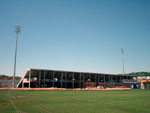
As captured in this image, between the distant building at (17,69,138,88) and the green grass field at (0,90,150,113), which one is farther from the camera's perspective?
the distant building at (17,69,138,88)

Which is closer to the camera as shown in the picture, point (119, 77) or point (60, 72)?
point (60, 72)

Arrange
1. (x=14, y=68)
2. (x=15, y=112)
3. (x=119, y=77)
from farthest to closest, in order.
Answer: (x=119, y=77) < (x=14, y=68) < (x=15, y=112)

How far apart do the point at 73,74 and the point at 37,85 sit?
20073 millimetres

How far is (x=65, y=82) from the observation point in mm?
94312

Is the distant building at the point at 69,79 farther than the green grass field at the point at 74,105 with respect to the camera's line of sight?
Yes

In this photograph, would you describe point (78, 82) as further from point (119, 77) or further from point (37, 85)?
point (119, 77)

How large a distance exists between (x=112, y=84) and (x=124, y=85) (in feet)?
28.0

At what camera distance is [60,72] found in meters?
91.3

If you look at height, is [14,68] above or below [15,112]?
above

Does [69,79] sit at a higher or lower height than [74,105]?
higher

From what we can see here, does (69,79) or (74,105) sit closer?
(74,105)

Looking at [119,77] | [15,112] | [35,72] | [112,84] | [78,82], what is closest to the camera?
[15,112]

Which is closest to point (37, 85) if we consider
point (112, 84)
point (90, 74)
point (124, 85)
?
point (90, 74)

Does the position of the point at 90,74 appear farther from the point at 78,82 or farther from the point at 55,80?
the point at 55,80
